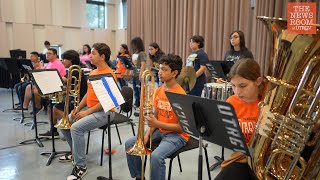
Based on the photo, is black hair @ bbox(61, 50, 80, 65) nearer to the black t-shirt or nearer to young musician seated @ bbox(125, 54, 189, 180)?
young musician seated @ bbox(125, 54, 189, 180)

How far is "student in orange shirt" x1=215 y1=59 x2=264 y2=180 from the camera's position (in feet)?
6.01

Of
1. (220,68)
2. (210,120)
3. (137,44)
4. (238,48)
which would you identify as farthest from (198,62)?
(210,120)

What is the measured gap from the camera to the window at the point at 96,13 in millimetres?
12252

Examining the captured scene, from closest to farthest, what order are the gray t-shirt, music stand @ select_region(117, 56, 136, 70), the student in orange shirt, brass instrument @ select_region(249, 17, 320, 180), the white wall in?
brass instrument @ select_region(249, 17, 320, 180) < the student in orange shirt < music stand @ select_region(117, 56, 136, 70) < the gray t-shirt < the white wall

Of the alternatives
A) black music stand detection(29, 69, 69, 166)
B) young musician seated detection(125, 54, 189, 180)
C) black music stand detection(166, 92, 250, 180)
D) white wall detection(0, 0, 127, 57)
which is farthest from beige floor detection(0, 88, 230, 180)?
white wall detection(0, 0, 127, 57)

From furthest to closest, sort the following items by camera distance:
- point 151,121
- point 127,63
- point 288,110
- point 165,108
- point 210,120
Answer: point 127,63 → point 165,108 → point 151,121 → point 210,120 → point 288,110

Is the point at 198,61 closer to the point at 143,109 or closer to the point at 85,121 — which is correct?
the point at 85,121

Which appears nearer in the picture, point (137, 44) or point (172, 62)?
point (172, 62)

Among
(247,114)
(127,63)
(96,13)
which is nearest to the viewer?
(247,114)

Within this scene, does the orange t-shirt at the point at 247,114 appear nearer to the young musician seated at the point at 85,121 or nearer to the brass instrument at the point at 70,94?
the young musician seated at the point at 85,121

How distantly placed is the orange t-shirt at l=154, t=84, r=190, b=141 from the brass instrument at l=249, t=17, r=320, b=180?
96 cm

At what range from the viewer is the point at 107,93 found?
2.52 m

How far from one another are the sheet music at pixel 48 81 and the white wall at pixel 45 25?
24.7 feet

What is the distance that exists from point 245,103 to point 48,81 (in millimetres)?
2419
